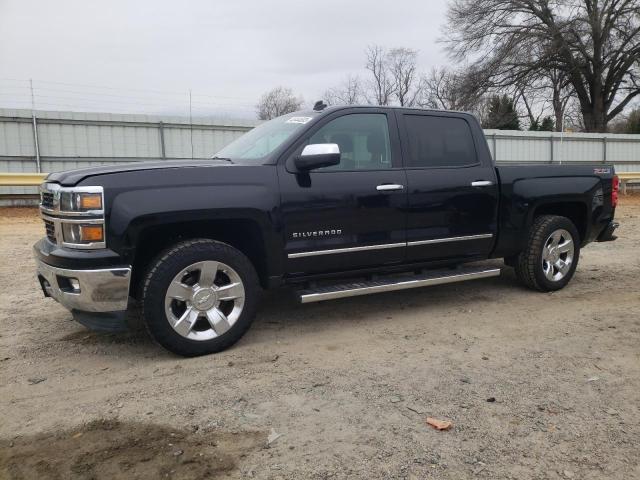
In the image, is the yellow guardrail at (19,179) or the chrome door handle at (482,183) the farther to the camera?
the yellow guardrail at (19,179)

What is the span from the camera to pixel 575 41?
3091 centimetres

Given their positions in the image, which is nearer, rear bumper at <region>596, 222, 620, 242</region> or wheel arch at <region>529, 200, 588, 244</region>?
wheel arch at <region>529, 200, 588, 244</region>

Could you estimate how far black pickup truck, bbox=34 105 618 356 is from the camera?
3.64m

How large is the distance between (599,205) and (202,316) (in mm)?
4573

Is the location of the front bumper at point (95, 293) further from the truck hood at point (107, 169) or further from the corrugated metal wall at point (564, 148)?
the corrugated metal wall at point (564, 148)

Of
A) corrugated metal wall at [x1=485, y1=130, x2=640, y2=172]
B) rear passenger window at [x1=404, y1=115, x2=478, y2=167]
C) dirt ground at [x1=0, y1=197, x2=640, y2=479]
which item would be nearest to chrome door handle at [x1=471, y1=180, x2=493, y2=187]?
rear passenger window at [x1=404, y1=115, x2=478, y2=167]

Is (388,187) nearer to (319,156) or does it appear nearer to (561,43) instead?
(319,156)

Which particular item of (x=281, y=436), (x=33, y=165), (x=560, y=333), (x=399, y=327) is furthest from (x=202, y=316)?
(x=33, y=165)

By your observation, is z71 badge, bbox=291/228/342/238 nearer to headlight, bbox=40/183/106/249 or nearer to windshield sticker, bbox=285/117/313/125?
windshield sticker, bbox=285/117/313/125

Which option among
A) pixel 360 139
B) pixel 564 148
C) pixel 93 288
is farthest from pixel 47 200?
A: pixel 564 148

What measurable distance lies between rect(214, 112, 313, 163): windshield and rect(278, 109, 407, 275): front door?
218mm

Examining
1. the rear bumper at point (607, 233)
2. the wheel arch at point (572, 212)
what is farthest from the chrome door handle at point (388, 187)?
the rear bumper at point (607, 233)

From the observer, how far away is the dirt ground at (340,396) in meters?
2.57

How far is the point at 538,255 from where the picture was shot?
5.50m
